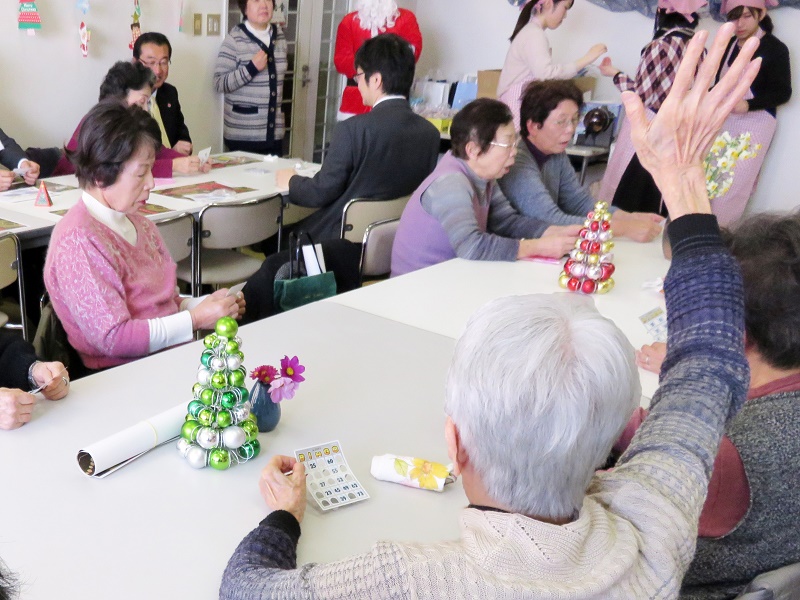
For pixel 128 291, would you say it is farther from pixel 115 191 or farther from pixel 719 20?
pixel 719 20

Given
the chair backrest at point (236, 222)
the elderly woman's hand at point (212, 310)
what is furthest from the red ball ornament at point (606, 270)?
the chair backrest at point (236, 222)

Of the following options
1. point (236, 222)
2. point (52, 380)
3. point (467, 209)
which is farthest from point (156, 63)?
point (52, 380)

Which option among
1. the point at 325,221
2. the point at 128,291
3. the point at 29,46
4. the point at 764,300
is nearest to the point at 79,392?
the point at 128,291

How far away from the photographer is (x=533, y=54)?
203 inches

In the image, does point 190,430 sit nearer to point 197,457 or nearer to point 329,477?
point 197,457

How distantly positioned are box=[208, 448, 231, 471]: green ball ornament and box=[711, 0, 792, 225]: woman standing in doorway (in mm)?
4221

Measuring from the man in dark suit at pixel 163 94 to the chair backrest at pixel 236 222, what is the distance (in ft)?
3.45

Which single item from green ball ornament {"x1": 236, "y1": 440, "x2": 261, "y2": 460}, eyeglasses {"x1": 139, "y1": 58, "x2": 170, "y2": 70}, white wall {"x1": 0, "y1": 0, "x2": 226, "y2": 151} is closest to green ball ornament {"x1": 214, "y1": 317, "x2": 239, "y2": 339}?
green ball ornament {"x1": 236, "y1": 440, "x2": 261, "y2": 460}

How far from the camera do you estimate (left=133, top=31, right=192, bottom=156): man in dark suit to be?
171 inches

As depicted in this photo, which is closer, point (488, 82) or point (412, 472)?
point (412, 472)

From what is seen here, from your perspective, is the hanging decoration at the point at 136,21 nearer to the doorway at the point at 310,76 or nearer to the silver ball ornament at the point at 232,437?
the doorway at the point at 310,76

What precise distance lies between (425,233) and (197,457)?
1556mm

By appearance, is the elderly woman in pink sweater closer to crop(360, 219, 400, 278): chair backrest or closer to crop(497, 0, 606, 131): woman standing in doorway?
crop(360, 219, 400, 278): chair backrest

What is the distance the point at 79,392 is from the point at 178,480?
15.4 inches
